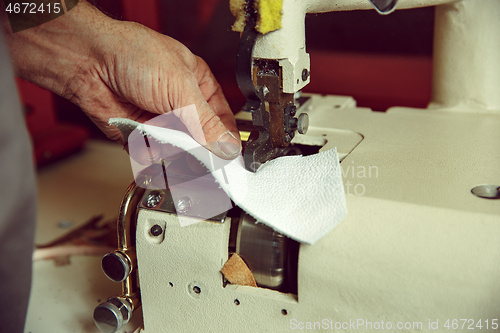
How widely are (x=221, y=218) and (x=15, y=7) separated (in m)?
0.59

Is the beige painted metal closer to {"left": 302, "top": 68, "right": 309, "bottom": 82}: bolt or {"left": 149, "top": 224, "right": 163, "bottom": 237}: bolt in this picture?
{"left": 302, "top": 68, "right": 309, "bottom": 82}: bolt

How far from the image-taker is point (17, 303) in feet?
1.71

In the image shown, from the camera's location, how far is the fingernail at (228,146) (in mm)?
796

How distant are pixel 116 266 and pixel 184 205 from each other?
0.55 ft

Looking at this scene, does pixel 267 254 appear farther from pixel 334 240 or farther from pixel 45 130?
pixel 45 130

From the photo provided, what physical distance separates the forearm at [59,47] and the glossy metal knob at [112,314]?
1.70ft

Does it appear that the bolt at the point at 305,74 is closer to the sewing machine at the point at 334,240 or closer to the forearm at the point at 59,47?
the sewing machine at the point at 334,240

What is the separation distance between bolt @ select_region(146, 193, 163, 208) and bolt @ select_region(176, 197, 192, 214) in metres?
0.04

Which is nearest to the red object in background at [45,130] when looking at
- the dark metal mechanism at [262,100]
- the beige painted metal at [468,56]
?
the dark metal mechanism at [262,100]

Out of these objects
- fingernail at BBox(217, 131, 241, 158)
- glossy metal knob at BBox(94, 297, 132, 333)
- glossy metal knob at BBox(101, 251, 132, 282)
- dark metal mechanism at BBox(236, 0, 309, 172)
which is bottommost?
glossy metal knob at BBox(94, 297, 132, 333)

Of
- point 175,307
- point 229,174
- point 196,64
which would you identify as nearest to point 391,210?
point 229,174

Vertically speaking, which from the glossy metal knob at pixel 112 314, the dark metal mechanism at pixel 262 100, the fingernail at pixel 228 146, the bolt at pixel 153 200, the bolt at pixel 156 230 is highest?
the dark metal mechanism at pixel 262 100

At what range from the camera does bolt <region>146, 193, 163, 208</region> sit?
776 mm

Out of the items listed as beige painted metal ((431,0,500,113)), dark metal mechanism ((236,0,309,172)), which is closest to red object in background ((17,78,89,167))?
dark metal mechanism ((236,0,309,172))
